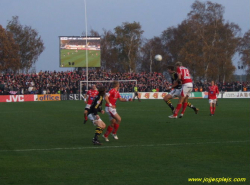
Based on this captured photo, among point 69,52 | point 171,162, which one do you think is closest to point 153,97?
point 69,52

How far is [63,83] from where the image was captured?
5172cm

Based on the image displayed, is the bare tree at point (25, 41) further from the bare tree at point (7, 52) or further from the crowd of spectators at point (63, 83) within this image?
the crowd of spectators at point (63, 83)

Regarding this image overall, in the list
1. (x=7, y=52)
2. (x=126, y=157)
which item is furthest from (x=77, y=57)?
(x=126, y=157)

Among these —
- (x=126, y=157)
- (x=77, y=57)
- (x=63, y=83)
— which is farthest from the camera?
(x=77, y=57)

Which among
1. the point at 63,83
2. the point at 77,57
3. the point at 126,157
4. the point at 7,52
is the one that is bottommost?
the point at 126,157

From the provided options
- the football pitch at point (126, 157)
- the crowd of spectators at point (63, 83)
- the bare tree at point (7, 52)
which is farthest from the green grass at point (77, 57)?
the football pitch at point (126, 157)

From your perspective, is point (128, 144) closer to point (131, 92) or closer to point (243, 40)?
point (131, 92)

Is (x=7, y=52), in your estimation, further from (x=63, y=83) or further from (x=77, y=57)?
(x=63, y=83)

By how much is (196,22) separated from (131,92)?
83.2 feet

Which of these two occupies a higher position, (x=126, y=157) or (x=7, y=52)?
(x=7, y=52)

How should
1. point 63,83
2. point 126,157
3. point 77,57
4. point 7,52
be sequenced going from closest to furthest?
point 126,157 < point 63,83 < point 77,57 < point 7,52

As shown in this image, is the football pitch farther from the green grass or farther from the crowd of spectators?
the green grass

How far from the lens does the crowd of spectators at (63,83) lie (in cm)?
4921

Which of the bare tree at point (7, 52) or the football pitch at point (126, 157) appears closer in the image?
the football pitch at point (126, 157)
